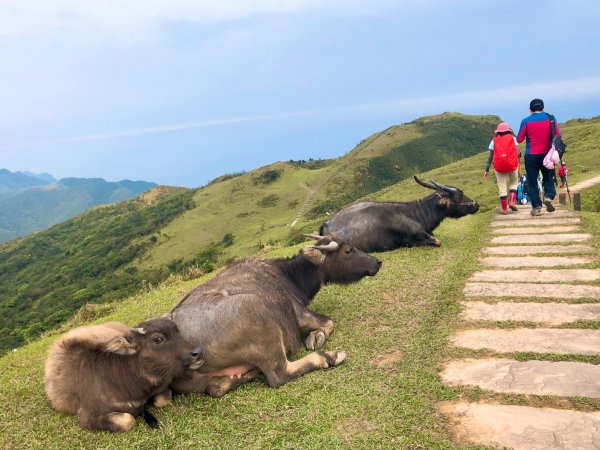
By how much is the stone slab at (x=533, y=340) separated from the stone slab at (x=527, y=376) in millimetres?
303

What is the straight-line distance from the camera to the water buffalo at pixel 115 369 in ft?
14.4

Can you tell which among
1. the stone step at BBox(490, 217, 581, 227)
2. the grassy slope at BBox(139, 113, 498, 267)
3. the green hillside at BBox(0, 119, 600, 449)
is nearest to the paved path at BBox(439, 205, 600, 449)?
the green hillside at BBox(0, 119, 600, 449)

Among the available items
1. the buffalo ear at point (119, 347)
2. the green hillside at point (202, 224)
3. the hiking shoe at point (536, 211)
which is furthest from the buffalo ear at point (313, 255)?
the green hillside at point (202, 224)

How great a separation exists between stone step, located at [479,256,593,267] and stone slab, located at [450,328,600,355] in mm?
2899

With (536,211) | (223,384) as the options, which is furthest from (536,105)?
(223,384)

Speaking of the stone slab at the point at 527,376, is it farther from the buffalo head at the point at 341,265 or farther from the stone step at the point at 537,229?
the stone step at the point at 537,229

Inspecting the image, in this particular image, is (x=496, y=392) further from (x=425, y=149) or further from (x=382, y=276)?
(x=425, y=149)

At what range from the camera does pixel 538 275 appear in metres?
7.32

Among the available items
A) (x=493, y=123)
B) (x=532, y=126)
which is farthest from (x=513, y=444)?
(x=493, y=123)

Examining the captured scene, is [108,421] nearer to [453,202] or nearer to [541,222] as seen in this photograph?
[453,202]

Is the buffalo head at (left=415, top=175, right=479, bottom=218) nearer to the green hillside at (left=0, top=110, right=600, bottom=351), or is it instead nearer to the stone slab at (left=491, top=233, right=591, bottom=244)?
the stone slab at (left=491, top=233, right=591, bottom=244)

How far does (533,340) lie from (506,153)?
8.14 m

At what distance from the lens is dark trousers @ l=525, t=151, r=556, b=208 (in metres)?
11.5

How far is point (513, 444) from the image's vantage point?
341 cm
